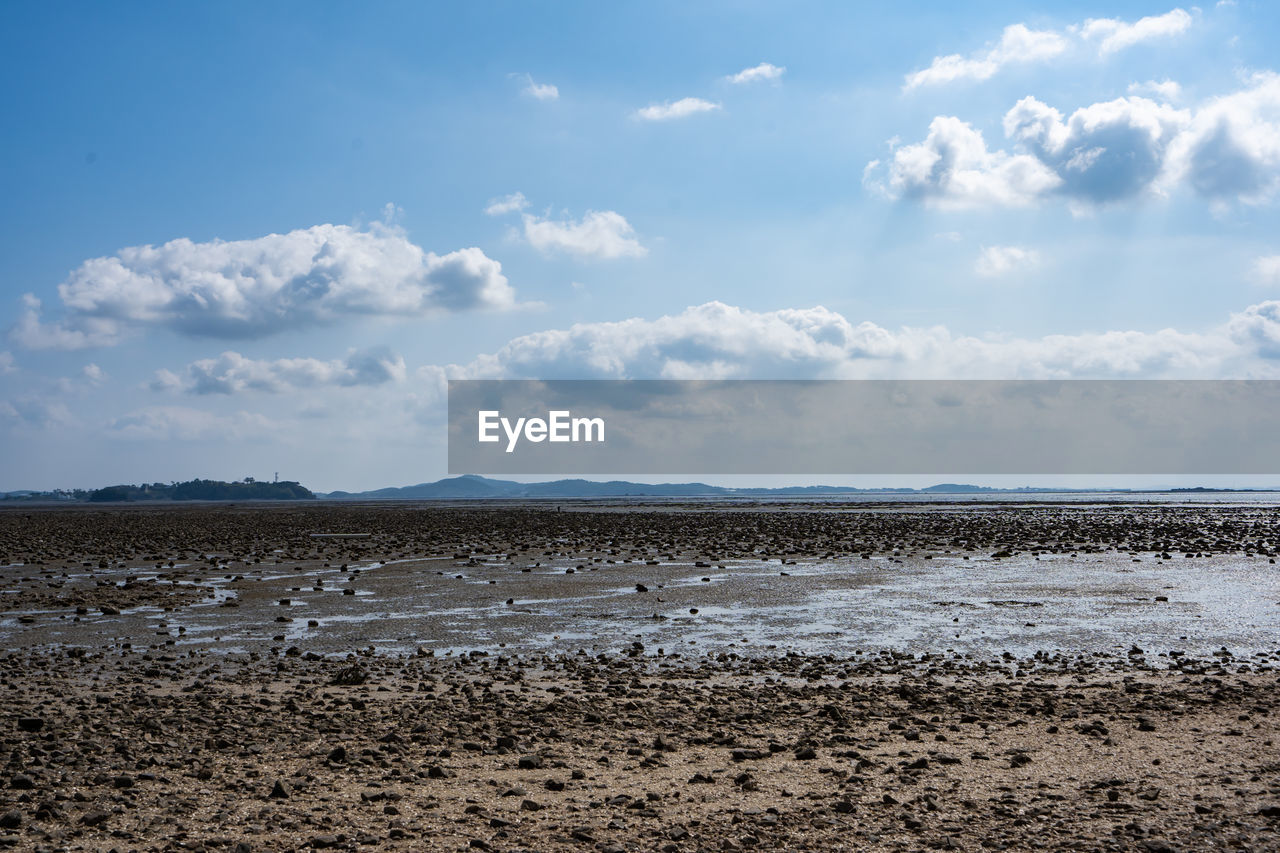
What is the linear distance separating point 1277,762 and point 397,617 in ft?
57.5

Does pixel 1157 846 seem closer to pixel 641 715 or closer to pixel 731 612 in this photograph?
pixel 641 715

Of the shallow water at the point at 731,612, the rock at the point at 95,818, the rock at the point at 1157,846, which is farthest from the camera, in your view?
the shallow water at the point at 731,612

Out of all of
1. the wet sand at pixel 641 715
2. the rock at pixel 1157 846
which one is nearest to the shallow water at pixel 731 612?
the wet sand at pixel 641 715

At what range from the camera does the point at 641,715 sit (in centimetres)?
1254

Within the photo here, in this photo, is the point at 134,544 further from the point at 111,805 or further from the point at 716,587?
the point at 111,805

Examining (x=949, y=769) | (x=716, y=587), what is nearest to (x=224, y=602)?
(x=716, y=587)

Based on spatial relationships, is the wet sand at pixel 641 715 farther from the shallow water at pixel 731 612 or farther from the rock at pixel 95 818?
the shallow water at pixel 731 612

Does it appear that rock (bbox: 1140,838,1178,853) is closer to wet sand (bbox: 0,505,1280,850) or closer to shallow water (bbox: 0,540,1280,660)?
wet sand (bbox: 0,505,1280,850)

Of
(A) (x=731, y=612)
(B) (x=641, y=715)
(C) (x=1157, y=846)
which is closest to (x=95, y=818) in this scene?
(B) (x=641, y=715)

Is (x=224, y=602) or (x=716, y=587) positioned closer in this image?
(x=224, y=602)

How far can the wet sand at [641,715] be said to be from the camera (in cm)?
855

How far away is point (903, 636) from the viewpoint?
19375mm

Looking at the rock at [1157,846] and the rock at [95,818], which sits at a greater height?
the rock at [95,818]

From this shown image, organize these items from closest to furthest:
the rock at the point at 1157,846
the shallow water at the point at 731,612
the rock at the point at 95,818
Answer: the rock at the point at 1157,846 → the rock at the point at 95,818 → the shallow water at the point at 731,612
